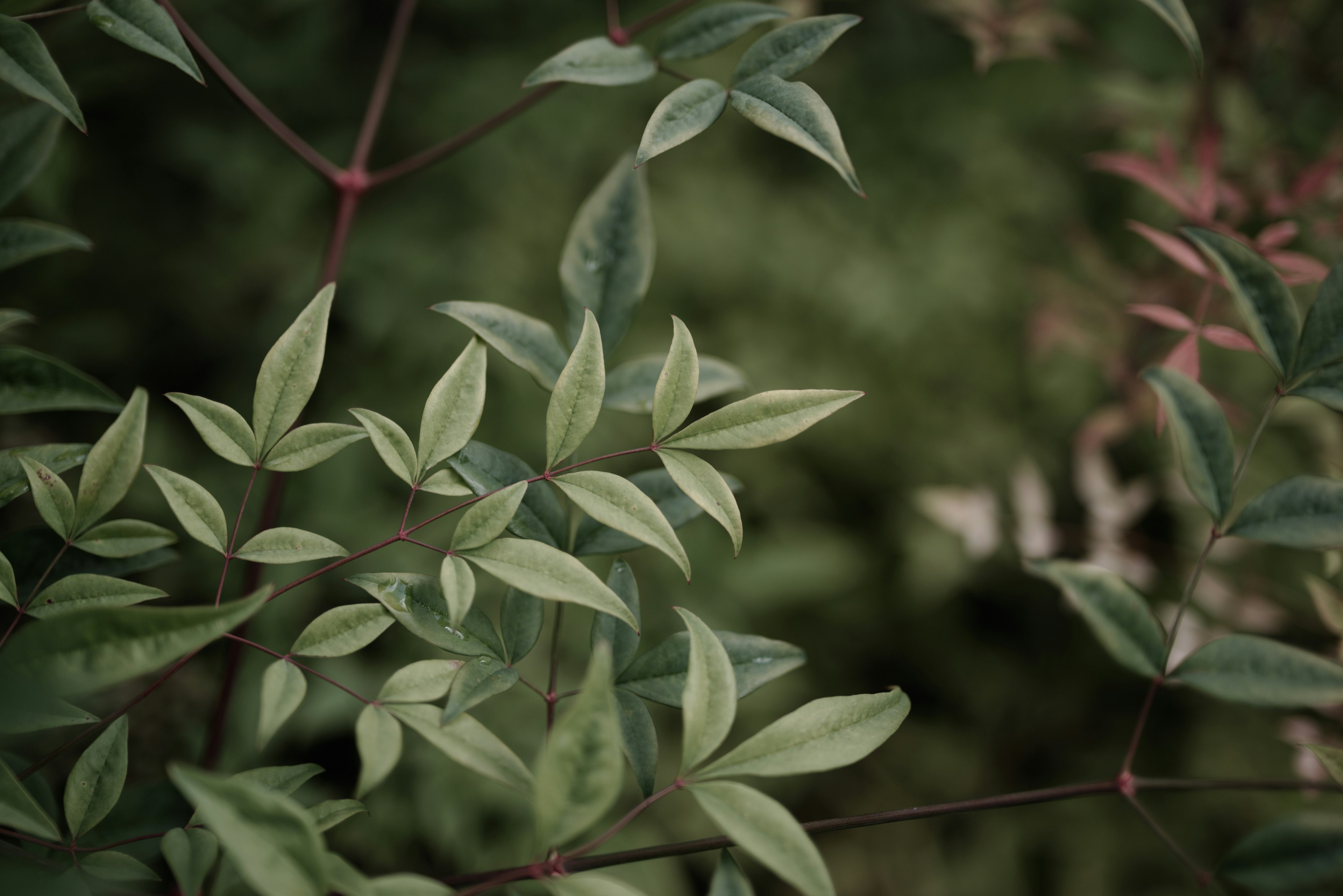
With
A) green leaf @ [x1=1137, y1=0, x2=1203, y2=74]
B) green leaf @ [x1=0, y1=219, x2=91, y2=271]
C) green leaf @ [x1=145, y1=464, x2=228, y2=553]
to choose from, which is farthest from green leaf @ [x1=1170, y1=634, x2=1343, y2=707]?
green leaf @ [x1=0, y1=219, x2=91, y2=271]

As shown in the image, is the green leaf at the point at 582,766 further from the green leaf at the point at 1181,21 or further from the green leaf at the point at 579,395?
the green leaf at the point at 1181,21

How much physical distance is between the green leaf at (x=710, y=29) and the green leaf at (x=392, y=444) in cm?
37

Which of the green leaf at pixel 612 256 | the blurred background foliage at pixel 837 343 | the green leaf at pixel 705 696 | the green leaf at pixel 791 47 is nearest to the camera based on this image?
the green leaf at pixel 705 696

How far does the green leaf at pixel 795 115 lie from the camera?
1.60 feet

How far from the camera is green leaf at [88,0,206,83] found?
50 cm

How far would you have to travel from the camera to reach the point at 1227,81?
110 centimetres

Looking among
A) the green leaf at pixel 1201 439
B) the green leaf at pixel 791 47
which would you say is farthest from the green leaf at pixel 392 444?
the green leaf at pixel 1201 439

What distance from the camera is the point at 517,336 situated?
579 mm

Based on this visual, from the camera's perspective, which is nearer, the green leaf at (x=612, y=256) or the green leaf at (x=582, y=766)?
the green leaf at (x=582, y=766)

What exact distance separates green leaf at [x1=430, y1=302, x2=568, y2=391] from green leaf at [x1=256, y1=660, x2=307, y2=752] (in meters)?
0.25

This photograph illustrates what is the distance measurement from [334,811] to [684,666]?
231 millimetres

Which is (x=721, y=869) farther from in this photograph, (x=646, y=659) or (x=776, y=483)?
(x=776, y=483)

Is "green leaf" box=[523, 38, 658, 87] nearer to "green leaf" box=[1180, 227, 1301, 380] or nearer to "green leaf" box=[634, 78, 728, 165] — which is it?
"green leaf" box=[634, 78, 728, 165]

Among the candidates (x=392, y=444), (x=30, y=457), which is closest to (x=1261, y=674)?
(x=392, y=444)
